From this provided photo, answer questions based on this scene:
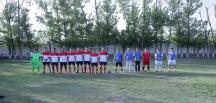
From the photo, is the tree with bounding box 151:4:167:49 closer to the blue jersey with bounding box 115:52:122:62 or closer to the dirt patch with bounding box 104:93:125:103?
the blue jersey with bounding box 115:52:122:62

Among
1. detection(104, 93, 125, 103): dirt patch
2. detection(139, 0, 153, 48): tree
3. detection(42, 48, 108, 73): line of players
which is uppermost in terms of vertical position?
detection(139, 0, 153, 48): tree

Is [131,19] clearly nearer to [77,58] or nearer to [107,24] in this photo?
[107,24]

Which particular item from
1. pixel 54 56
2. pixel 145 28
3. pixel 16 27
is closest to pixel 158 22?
pixel 145 28

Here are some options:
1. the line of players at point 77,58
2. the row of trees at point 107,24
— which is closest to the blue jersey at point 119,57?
the line of players at point 77,58

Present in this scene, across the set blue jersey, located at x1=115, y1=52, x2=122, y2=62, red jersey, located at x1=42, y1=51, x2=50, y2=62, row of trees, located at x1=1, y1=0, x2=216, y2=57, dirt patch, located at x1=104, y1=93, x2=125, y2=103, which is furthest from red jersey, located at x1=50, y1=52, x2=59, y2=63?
row of trees, located at x1=1, y1=0, x2=216, y2=57

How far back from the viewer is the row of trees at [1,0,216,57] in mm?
67312

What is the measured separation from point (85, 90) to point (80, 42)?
48.4 metres

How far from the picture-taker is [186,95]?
1648 cm

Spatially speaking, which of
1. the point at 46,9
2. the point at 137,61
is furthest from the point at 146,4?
the point at 137,61

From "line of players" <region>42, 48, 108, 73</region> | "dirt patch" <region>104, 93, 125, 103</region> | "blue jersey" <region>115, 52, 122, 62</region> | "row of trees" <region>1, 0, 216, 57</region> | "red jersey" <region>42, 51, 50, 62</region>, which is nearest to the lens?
"dirt patch" <region>104, 93, 125, 103</region>

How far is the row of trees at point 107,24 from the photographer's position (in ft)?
221

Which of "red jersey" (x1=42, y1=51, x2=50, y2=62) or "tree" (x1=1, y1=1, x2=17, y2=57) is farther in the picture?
"tree" (x1=1, y1=1, x2=17, y2=57)

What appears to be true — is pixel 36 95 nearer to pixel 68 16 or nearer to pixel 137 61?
pixel 137 61

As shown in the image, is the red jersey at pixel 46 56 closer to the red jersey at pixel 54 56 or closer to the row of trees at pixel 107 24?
the red jersey at pixel 54 56
